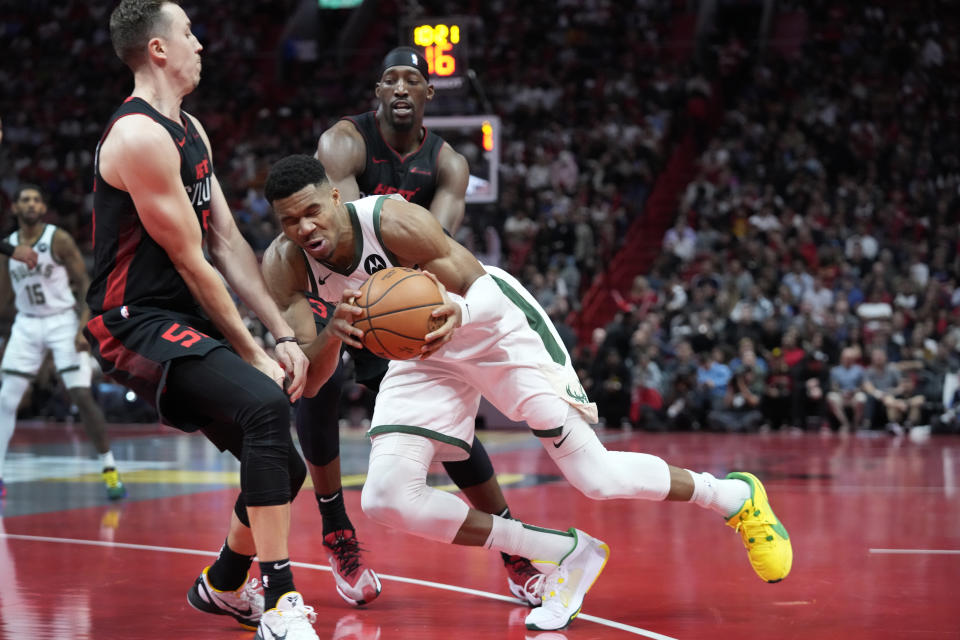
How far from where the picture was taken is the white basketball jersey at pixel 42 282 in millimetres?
7742

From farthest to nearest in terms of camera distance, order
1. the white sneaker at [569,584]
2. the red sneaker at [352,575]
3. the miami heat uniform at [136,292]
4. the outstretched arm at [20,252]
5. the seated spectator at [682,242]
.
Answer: the seated spectator at [682,242] → the outstretched arm at [20,252] → the red sneaker at [352,575] → the white sneaker at [569,584] → the miami heat uniform at [136,292]

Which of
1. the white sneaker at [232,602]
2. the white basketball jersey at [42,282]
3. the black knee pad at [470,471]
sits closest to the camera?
the white sneaker at [232,602]

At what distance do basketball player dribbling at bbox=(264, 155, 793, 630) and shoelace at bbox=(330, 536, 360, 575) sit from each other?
0.48 m

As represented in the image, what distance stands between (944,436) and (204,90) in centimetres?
1652

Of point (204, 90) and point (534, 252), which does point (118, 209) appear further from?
point (204, 90)

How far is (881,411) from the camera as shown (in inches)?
525

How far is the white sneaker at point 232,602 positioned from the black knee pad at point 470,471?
92cm

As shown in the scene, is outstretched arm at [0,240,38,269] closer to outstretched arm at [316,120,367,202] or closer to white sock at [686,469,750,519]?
outstretched arm at [316,120,367,202]

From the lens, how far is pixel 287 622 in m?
3.46

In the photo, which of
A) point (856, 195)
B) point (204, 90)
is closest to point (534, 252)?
point (856, 195)

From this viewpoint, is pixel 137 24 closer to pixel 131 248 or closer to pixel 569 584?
pixel 131 248

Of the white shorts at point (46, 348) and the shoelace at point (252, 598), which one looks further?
the white shorts at point (46, 348)

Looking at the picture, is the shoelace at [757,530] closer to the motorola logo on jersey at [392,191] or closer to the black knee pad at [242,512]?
the black knee pad at [242,512]

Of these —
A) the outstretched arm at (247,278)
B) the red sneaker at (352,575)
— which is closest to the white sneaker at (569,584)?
the red sneaker at (352,575)
